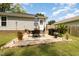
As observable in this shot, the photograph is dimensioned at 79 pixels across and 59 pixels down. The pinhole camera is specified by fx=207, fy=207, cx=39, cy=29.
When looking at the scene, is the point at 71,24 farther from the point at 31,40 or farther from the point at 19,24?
the point at 19,24

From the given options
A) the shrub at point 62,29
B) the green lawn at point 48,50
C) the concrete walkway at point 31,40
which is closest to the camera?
the green lawn at point 48,50

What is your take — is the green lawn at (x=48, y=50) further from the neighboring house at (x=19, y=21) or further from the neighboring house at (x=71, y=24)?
the neighboring house at (x=19, y=21)

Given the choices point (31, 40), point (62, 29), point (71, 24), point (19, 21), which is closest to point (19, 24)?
point (19, 21)

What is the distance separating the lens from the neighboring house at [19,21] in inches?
407

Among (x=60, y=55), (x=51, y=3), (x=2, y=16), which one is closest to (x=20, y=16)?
(x=2, y=16)

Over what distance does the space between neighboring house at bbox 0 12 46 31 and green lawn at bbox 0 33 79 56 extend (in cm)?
122

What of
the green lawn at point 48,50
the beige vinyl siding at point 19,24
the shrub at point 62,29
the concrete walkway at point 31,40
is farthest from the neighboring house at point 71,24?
the beige vinyl siding at point 19,24

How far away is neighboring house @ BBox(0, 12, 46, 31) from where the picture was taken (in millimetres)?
10344

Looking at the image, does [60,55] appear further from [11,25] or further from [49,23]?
[11,25]

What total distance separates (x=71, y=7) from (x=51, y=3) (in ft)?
2.96

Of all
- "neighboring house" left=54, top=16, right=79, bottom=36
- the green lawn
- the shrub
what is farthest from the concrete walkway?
"neighboring house" left=54, top=16, right=79, bottom=36

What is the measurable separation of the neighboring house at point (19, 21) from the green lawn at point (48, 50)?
1.22 meters

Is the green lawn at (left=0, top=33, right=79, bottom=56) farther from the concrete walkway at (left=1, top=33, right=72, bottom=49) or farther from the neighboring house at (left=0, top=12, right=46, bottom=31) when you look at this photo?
the neighboring house at (left=0, top=12, right=46, bottom=31)

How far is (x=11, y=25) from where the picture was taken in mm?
A: 11016
